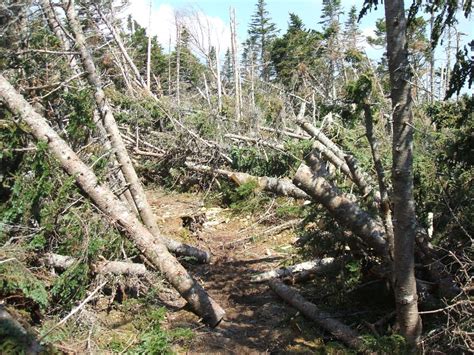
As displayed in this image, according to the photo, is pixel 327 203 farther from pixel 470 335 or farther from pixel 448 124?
pixel 448 124

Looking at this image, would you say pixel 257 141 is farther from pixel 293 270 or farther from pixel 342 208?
pixel 342 208

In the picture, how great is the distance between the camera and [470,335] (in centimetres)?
354

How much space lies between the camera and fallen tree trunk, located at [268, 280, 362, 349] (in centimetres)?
450

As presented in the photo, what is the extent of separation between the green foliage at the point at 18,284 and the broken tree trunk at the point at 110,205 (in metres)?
1.10

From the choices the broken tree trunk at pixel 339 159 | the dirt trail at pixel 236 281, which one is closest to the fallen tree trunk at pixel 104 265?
the dirt trail at pixel 236 281

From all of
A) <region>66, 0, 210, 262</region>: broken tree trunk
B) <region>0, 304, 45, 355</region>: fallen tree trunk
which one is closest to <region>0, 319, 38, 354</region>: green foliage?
<region>0, 304, 45, 355</region>: fallen tree trunk

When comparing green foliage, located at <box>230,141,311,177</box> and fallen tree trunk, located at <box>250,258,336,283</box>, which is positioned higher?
green foliage, located at <box>230,141,311,177</box>

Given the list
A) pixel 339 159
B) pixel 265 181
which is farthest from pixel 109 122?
pixel 339 159

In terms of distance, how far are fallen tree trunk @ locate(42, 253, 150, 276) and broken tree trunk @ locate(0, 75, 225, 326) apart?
334 mm

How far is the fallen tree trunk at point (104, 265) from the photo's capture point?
5.02 m

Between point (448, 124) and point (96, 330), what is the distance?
440 centimetres

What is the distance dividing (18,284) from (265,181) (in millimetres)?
4385

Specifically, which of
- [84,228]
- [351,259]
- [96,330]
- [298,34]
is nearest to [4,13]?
[84,228]

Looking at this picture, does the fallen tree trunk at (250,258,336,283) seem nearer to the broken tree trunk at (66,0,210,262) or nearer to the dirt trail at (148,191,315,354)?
the dirt trail at (148,191,315,354)
